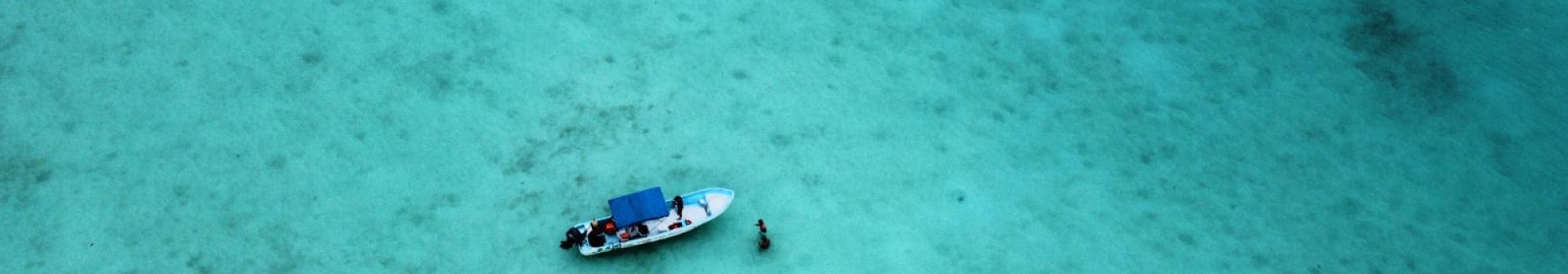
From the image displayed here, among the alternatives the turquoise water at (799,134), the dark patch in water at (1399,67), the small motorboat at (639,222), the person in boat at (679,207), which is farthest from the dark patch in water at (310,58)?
the dark patch in water at (1399,67)

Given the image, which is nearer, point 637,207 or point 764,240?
point 637,207

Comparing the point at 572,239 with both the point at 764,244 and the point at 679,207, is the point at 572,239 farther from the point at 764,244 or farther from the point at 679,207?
the point at 764,244

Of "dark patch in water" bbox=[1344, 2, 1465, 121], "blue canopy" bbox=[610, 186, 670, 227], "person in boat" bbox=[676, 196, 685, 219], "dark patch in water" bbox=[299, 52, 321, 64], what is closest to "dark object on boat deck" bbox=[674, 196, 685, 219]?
"person in boat" bbox=[676, 196, 685, 219]

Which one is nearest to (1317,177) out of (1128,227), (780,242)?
(1128,227)

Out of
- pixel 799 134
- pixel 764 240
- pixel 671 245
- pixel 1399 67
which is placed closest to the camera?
pixel 764 240

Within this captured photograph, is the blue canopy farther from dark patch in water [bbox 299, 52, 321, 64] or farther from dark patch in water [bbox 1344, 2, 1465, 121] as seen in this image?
dark patch in water [bbox 1344, 2, 1465, 121]

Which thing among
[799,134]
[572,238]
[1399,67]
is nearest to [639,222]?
[572,238]

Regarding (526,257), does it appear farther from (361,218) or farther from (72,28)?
(72,28)

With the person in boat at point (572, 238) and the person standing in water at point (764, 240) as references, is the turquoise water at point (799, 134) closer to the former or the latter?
the person standing in water at point (764, 240)
